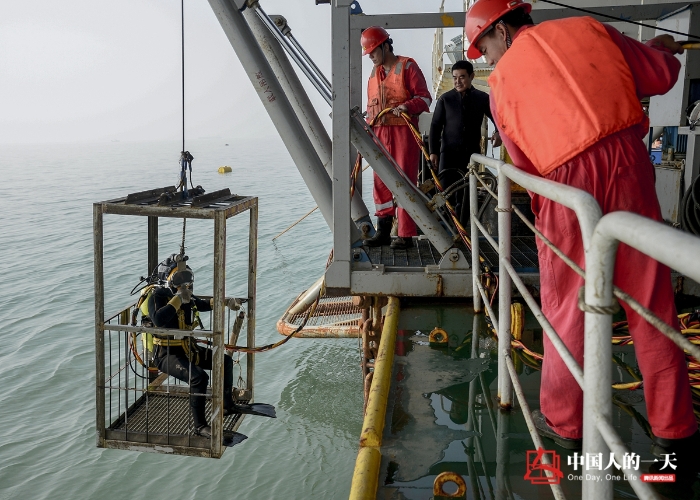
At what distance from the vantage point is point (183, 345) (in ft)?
15.9

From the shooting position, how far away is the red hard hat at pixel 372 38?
5.55m

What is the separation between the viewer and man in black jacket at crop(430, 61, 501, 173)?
5703 millimetres

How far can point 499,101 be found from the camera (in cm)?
230

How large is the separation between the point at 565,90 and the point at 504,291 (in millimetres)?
851

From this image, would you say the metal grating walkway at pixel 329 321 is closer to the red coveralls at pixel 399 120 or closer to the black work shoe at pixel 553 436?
the red coveralls at pixel 399 120

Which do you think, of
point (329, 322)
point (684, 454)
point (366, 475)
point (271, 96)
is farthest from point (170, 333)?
point (329, 322)

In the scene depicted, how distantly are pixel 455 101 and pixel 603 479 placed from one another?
15.9ft

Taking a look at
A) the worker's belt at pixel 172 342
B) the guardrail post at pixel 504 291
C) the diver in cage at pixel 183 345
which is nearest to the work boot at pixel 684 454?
the guardrail post at pixel 504 291

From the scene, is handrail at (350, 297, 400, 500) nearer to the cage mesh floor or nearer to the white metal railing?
the white metal railing

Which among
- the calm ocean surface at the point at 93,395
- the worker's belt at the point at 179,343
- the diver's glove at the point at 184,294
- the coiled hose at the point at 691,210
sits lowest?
the calm ocean surface at the point at 93,395

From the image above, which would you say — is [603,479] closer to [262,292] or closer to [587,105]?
[587,105]

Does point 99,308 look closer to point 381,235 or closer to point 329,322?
point 381,235

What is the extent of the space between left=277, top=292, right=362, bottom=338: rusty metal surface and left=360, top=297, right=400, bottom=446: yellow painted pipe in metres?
6.69

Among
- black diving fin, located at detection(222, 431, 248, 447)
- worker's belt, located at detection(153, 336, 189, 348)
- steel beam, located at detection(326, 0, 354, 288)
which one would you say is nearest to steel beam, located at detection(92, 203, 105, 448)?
worker's belt, located at detection(153, 336, 189, 348)
